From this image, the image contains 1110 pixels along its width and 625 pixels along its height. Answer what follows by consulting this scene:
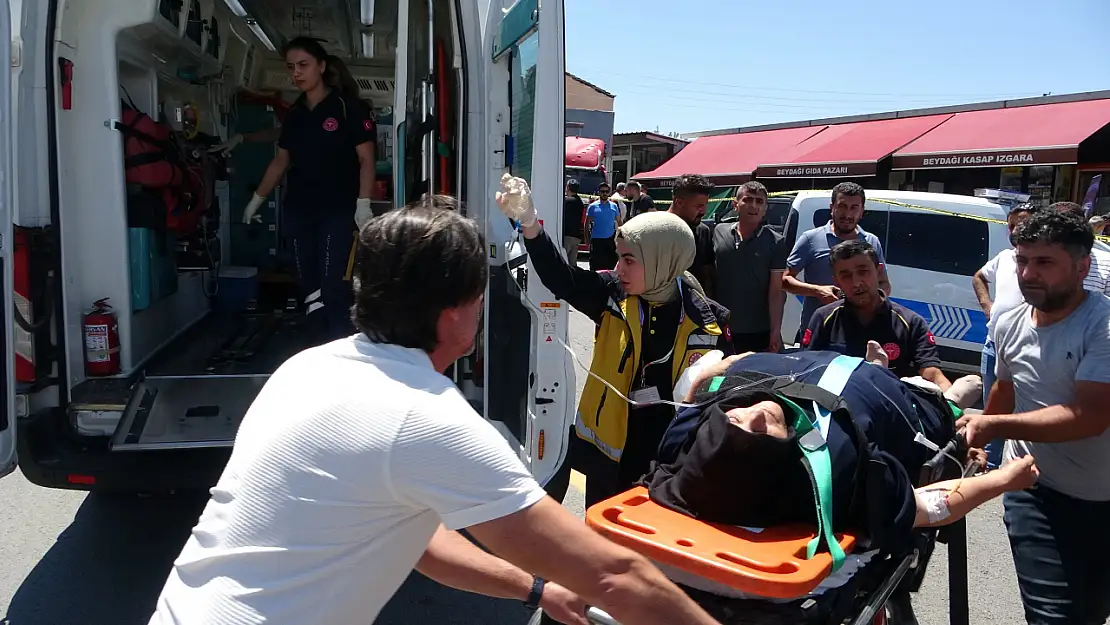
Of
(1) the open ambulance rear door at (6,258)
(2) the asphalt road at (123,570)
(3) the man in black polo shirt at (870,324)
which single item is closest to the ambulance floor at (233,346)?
(2) the asphalt road at (123,570)

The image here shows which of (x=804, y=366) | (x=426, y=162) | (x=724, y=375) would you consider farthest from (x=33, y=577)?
(x=804, y=366)

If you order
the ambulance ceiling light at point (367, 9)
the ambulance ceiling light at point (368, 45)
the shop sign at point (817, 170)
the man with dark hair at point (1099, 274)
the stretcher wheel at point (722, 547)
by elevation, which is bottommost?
the stretcher wheel at point (722, 547)

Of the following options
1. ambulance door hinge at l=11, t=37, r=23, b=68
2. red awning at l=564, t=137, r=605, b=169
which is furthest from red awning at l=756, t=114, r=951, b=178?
ambulance door hinge at l=11, t=37, r=23, b=68

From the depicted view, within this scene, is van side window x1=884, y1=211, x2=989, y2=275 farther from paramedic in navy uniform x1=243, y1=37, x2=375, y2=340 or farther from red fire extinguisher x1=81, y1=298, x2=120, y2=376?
red fire extinguisher x1=81, y1=298, x2=120, y2=376

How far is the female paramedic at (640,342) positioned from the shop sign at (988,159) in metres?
12.9

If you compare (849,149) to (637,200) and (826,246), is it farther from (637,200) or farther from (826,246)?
(826,246)

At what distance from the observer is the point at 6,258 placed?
2760 millimetres

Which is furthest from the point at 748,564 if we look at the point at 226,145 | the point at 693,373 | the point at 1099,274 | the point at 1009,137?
the point at 1009,137

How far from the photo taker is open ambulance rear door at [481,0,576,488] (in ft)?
10.2

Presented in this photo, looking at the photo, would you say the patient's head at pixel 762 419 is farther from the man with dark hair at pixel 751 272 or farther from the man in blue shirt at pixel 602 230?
the man in blue shirt at pixel 602 230

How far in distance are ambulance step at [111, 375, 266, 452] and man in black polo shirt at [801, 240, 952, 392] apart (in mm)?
2516

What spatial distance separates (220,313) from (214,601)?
5.38m

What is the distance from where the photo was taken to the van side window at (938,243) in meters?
7.08

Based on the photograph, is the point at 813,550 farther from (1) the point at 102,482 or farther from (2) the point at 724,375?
(1) the point at 102,482
